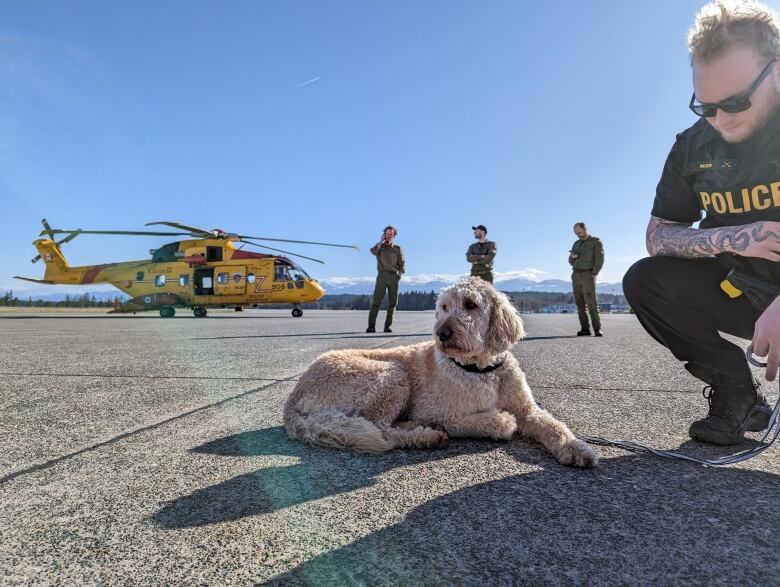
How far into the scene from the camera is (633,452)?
2.02 metres

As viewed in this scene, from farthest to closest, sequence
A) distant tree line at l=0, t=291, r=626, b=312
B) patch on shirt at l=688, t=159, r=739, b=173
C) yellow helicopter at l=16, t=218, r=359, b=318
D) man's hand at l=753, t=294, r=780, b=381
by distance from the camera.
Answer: distant tree line at l=0, t=291, r=626, b=312, yellow helicopter at l=16, t=218, r=359, b=318, patch on shirt at l=688, t=159, r=739, b=173, man's hand at l=753, t=294, r=780, b=381

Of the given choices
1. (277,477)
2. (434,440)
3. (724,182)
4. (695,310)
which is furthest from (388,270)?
(277,477)

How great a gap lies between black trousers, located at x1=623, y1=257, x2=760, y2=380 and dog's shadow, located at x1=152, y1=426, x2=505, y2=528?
114 centimetres

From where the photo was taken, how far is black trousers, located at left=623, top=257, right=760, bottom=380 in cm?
226

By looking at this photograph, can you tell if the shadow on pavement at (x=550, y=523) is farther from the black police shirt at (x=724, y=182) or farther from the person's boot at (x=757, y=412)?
the black police shirt at (x=724, y=182)

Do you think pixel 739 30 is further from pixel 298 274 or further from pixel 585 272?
pixel 298 274

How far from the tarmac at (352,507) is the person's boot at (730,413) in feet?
0.26

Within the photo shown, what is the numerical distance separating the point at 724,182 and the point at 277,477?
93.4 inches

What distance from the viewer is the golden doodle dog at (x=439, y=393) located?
2.15 m

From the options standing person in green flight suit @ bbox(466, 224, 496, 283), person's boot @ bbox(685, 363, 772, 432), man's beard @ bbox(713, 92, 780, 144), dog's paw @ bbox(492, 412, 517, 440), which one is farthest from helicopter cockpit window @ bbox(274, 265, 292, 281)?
man's beard @ bbox(713, 92, 780, 144)

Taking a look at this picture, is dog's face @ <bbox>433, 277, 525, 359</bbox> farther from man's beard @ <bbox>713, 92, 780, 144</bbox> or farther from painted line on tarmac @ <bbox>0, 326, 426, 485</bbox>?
painted line on tarmac @ <bbox>0, 326, 426, 485</bbox>

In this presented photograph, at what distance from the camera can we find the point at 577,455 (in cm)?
185

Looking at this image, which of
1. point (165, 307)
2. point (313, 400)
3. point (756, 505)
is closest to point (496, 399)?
point (313, 400)

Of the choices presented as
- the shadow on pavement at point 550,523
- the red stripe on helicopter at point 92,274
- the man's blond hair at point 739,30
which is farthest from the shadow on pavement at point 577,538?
the red stripe on helicopter at point 92,274
